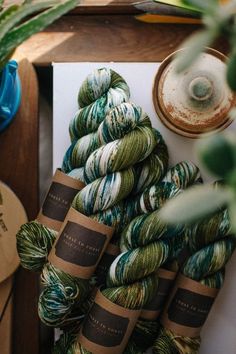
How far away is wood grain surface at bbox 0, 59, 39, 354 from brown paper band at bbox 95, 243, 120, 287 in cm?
13

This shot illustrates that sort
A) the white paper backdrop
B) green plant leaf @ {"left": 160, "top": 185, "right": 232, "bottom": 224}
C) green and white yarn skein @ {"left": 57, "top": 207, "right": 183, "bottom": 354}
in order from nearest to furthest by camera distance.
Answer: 1. green plant leaf @ {"left": 160, "top": 185, "right": 232, "bottom": 224}
2. green and white yarn skein @ {"left": 57, "top": 207, "right": 183, "bottom": 354}
3. the white paper backdrop

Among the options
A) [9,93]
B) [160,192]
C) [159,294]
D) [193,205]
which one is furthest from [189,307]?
[193,205]

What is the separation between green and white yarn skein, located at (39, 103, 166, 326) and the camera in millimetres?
728

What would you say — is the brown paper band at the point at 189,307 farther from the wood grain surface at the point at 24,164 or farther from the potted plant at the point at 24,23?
the potted plant at the point at 24,23

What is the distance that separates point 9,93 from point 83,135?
14cm

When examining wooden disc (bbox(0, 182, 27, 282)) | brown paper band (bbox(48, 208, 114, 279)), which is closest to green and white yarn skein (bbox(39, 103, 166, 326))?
brown paper band (bbox(48, 208, 114, 279))

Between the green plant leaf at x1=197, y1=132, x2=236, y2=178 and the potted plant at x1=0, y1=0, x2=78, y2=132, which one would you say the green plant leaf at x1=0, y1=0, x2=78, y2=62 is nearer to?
the potted plant at x1=0, y1=0, x2=78, y2=132

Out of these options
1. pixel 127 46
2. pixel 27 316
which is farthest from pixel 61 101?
pixel 27 316

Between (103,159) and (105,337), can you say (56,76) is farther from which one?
(105,337)

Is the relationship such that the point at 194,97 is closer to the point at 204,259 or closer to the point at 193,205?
the point at 204,259

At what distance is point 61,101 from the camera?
88cm

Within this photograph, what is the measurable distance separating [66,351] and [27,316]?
12 centimetres

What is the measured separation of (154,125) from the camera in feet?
2.81

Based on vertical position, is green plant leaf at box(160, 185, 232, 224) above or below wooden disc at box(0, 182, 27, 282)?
above
